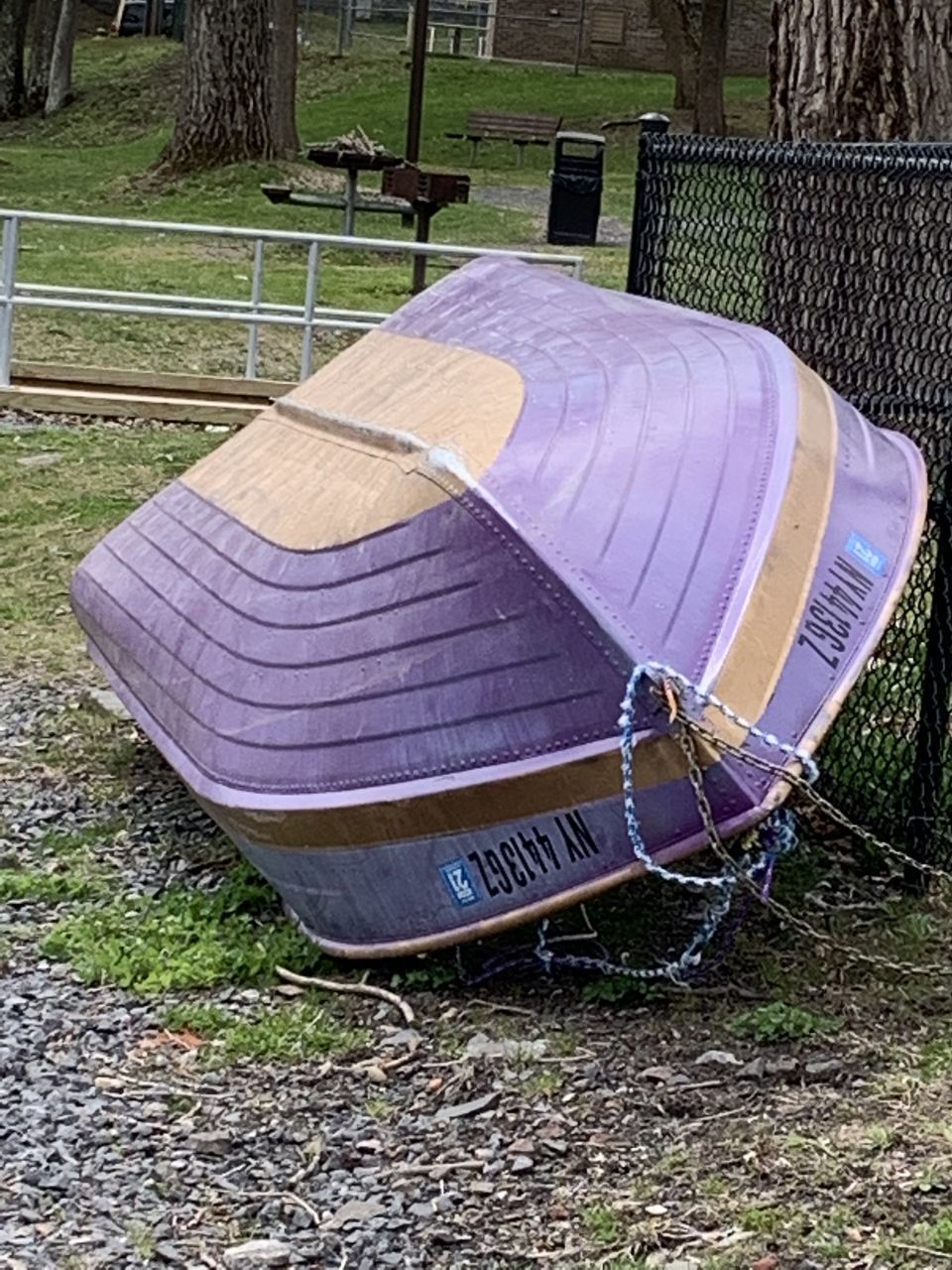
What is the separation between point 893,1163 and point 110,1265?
126 cm

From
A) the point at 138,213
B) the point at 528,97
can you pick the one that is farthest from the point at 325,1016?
the point at 528,97

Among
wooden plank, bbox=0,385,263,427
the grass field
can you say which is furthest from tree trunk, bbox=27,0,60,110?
wooden plank, bbox=0,385,263,427

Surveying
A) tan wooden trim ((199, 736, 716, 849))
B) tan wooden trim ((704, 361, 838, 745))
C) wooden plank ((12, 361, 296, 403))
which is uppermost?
tan wooden trim ((704, 361, 838, 745))

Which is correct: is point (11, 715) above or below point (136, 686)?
below

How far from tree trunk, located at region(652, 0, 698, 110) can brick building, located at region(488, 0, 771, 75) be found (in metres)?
11.3

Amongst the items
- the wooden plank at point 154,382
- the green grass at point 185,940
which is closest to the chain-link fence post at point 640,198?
the green grass at point 185,940

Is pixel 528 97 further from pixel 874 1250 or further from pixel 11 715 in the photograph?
pixel 874 1250

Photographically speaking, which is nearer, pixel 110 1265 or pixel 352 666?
pixel 110 1265

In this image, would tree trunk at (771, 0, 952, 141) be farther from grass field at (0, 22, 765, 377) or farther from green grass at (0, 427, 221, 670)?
grass field at (0, 22, 765, 377)

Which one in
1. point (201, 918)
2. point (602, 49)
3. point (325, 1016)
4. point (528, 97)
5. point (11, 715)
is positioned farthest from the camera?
point (602, 49)

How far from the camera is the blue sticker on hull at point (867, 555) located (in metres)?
4.21

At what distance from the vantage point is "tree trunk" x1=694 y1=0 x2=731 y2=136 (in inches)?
1100

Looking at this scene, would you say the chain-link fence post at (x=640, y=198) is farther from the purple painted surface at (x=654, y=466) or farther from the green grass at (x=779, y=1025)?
the green grass at (x=779, y=1025)

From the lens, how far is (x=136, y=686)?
17.0ft
